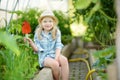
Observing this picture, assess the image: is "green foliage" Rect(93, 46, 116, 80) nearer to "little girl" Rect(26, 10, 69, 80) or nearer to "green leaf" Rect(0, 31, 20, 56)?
"green leaf" Rect(0, 31, 20, 56)

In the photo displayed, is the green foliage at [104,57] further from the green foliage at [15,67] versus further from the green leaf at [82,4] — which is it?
the green foliage at [15,67]

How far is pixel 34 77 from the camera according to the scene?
494 cm

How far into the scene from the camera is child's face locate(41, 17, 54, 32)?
5.41 meters

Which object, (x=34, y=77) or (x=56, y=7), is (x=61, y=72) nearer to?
(x=34, y=77)

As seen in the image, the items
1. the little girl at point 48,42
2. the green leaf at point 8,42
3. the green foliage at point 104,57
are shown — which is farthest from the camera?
the little girl at point 48,42

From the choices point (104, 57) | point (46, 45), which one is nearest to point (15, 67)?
point (46, 45)

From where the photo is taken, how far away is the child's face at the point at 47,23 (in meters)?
5.41

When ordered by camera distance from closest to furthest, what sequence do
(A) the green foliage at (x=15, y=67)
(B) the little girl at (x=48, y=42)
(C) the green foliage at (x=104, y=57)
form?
(C) the green foliage at (x=104, y=57) < (A) the green foliage at (x=15, y=67) < (B) the little girl at (x=48, y=42)

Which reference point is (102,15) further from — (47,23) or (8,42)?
(47,23)

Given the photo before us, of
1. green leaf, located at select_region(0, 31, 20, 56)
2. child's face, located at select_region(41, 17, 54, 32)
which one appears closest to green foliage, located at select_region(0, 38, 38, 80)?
child's face, located at select_region(41, 17, 54, 32)

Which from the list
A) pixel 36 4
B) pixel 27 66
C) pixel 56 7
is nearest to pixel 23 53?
pixel 27 66

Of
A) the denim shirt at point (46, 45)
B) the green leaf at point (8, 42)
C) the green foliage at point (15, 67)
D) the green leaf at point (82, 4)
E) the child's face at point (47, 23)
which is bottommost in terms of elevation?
the green foliage at point (15, 67)

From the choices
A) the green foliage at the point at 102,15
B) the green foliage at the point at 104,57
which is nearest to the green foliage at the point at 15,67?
the green foliage at the point at 102,15

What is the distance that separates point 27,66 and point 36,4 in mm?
6700
